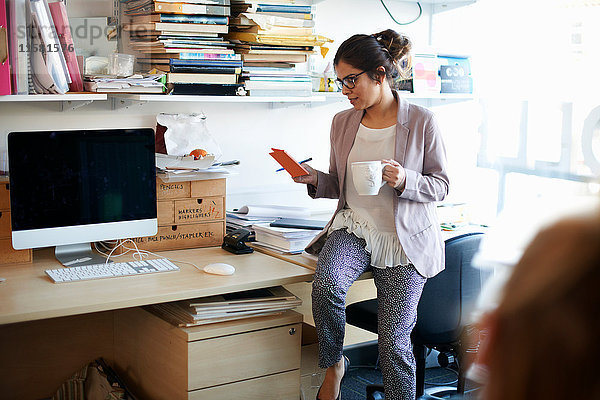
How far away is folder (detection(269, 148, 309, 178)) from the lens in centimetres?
237

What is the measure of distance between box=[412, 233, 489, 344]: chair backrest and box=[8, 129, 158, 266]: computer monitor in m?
0.99

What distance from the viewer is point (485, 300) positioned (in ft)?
1.26

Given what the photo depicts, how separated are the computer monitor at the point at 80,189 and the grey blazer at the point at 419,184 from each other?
2.12ft

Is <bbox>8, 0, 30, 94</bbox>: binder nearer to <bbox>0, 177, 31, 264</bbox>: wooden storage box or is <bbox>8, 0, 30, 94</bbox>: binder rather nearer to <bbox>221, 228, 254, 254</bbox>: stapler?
<bbox>0, 177, 31, 264</bbox>: wooden storage box

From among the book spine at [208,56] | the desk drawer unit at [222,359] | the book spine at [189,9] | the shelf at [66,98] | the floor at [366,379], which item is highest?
the book spine at [189,9]

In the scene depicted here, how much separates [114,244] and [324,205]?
1.10 metres

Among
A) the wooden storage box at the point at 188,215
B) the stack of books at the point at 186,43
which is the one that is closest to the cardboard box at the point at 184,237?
the wooden storage box at the point at 188,215

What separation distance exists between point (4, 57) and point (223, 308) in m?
1.02

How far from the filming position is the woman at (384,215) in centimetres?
221

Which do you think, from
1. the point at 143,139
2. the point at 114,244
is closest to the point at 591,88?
the point at 143,139

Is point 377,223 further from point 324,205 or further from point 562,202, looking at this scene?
point 562,202

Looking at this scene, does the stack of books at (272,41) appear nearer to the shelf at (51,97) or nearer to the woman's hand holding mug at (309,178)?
the woman's hand holding mug at (309,178)

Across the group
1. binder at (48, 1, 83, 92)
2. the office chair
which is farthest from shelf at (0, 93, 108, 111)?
the office chair

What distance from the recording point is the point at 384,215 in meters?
2.35
